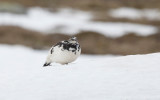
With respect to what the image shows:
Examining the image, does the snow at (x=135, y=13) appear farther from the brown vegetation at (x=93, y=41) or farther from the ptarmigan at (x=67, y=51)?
the ptarmigan at (x=67, y=51)

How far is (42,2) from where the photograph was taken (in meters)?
27.2

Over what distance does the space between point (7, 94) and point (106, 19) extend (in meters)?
19.0

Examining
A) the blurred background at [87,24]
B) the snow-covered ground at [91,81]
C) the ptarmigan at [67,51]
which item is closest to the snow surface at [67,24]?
the blurred background at [87,24]

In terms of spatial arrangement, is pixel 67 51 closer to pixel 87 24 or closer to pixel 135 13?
pixel 87 24

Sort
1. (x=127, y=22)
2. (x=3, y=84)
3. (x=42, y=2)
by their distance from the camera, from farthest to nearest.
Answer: (x=42, y=2) < (x=127, y=22) < (x=3, y=84)

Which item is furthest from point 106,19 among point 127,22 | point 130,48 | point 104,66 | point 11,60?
point 104,66

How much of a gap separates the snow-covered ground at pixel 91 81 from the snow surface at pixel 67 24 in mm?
14464

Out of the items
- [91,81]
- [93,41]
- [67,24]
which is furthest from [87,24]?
[91,81]

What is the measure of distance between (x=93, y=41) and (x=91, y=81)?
1447 cm

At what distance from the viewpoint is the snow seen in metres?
24.6

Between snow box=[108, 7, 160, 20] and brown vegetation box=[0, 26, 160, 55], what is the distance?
156 inches

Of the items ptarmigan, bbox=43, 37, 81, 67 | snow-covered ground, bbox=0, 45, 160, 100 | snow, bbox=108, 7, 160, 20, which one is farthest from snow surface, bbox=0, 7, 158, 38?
snow-covered ground, bbox=0, 45, 160, 100

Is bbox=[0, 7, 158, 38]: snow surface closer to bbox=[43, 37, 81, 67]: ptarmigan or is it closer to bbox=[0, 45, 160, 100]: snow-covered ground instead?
bbox=[43, 37, 81, 67]: ptarmigan

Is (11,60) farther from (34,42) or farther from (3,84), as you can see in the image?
(3,84)
